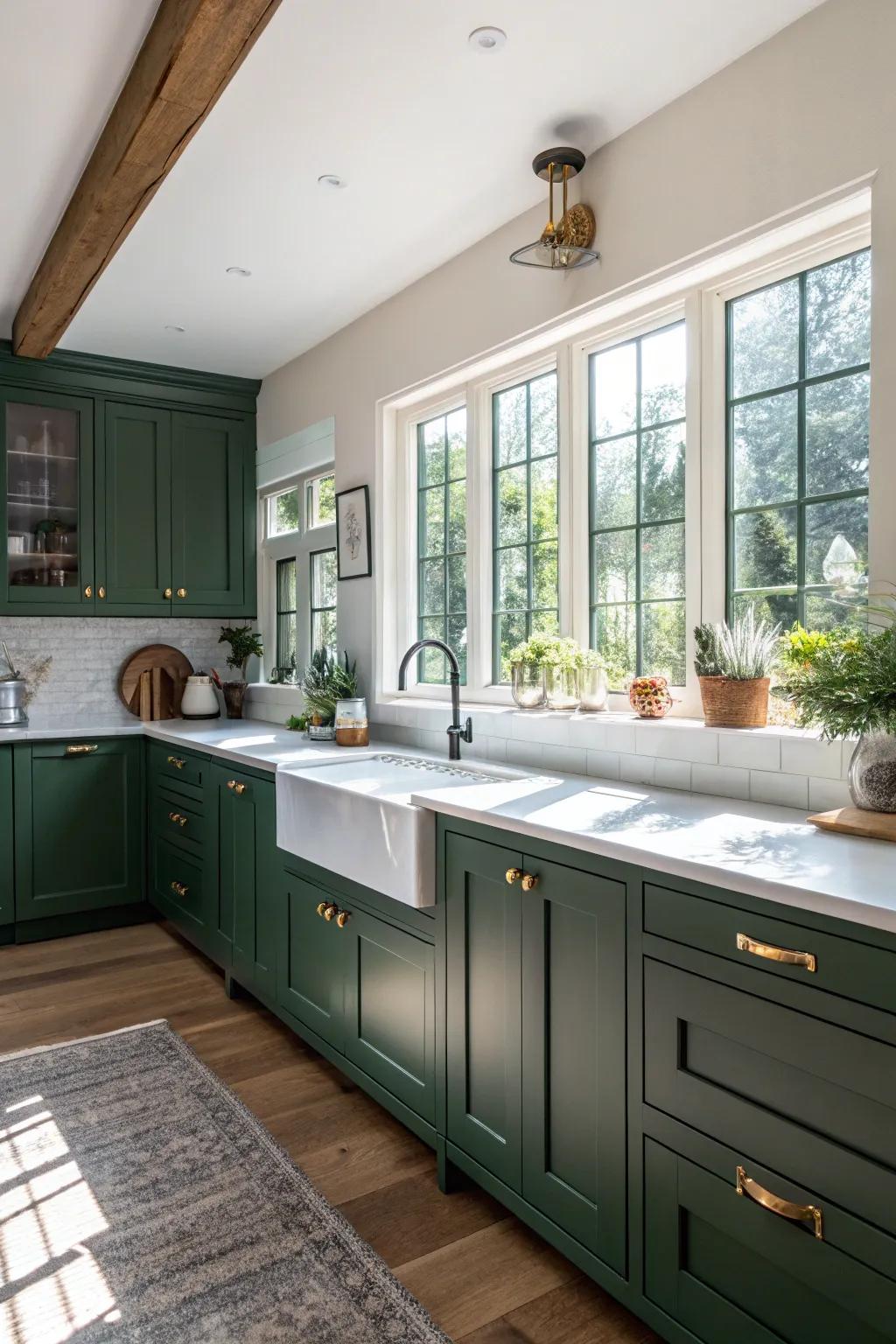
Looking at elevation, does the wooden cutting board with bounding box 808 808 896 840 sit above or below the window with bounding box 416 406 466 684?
below

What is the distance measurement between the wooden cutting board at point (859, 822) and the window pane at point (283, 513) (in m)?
3.30

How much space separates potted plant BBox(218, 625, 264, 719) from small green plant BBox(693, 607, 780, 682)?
2.94 metres

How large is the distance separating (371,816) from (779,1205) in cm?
122

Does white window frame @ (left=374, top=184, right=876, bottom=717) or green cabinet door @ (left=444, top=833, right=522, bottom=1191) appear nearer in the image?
green cabinet door @ (left=444, top=833, right=522, bottom=1191)

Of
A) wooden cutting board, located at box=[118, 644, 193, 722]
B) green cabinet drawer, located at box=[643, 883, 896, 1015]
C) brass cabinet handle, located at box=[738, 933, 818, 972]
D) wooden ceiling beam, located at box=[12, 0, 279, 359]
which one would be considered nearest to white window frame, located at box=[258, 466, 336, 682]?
wooden cutting board, located at box=[118, 644, 193, 722]

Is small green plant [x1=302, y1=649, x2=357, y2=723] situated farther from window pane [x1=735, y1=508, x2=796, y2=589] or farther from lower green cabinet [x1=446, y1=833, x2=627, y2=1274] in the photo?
window pane [x1=735, y1=508, x2=796, y2=589]

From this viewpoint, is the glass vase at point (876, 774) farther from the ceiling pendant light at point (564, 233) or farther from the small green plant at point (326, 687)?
the small green plant at point (326, 687)

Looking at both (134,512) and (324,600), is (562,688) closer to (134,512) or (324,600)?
(324,600)

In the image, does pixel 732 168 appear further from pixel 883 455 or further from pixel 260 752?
pixel 260 752

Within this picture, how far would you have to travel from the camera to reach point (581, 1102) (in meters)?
1.71

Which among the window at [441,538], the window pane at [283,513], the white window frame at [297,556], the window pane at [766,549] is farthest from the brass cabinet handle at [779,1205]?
the window pane at [283,513]

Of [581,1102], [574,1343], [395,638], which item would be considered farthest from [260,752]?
[574,1343]

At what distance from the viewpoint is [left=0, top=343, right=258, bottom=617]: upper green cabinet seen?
4172 mm

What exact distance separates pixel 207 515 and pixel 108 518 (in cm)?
49
